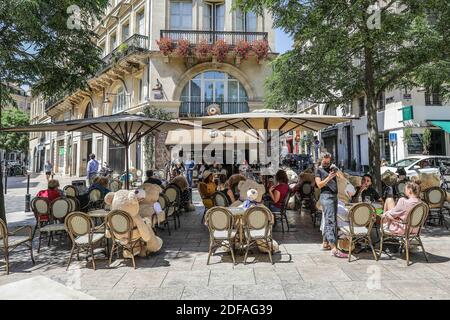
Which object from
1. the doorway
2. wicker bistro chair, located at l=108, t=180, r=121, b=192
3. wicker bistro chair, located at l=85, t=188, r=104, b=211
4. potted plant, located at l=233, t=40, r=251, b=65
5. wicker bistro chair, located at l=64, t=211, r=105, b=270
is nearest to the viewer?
wicker bistro chair, located at l=64, t=211, r=105, b=270

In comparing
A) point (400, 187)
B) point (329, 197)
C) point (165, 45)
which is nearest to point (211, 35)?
point (165, 45)

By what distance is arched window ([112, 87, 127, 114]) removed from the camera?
2331 centimetres

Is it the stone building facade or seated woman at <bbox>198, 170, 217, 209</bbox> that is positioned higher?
the stone building facade

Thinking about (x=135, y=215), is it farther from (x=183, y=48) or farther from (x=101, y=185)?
(x=183, y=48)

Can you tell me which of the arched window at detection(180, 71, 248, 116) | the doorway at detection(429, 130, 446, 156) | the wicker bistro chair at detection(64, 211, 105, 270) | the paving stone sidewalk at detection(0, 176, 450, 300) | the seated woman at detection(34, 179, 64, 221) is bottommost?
the paving stone sidewalk at detection(0, 176, 450, 300)

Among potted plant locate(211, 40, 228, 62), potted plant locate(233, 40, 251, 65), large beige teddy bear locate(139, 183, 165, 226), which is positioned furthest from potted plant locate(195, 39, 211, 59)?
large beige teddy bear locate(139, 183, 165, 226)

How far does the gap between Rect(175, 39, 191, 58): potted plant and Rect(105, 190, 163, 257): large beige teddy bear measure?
15.2 m

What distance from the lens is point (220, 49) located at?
752 inches

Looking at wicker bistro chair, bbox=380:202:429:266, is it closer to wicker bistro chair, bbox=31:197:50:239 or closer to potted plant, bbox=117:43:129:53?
wicker bistro chair, bbox=31:197:50:239

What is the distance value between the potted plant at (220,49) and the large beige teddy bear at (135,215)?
15123 millimetres

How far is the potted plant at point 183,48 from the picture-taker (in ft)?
62.8
